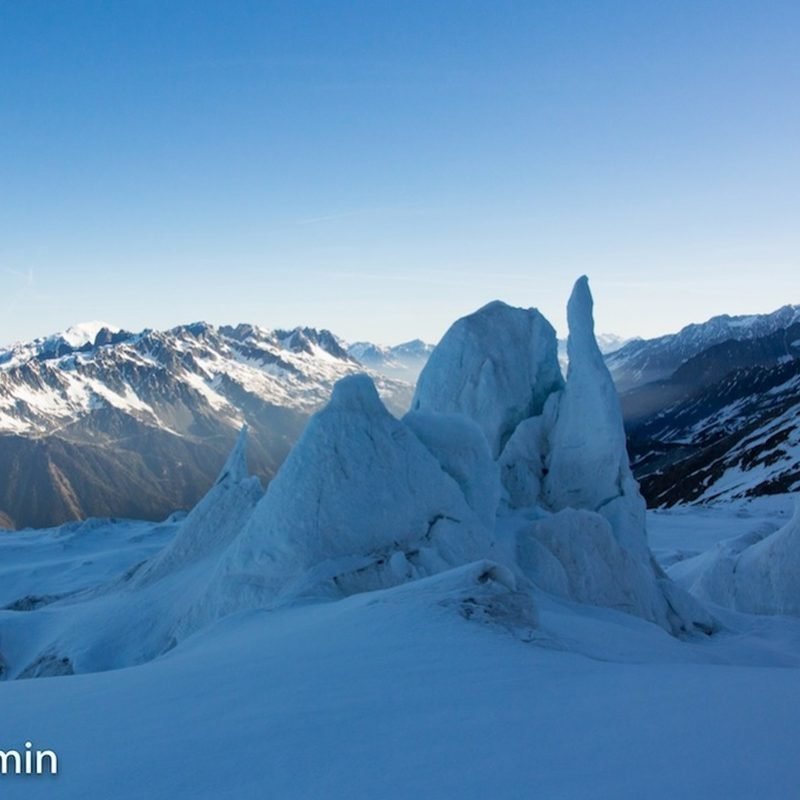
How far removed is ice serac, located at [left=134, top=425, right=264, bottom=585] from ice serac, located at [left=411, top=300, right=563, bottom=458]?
1091 centimetres

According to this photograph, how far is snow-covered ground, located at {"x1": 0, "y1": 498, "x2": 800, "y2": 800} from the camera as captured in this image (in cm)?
488

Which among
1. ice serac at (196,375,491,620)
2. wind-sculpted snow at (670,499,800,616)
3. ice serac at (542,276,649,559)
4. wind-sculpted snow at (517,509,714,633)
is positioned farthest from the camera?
wind-sculpted snow at (670,499,800,616)

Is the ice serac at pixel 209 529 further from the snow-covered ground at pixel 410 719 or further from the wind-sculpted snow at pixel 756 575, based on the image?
the wind-sculpted snow at pixel 756 575

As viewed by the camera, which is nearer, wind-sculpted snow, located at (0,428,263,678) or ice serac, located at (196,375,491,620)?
ice serac, located at (196,375,491,620)

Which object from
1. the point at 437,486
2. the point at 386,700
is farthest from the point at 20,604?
the point at 386,700

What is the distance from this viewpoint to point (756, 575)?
2814cm

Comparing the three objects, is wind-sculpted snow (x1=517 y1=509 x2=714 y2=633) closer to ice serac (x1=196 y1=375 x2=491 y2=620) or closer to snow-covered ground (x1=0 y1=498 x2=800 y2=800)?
ice serac (x1=196 y1=375 x2=491 y2=620)

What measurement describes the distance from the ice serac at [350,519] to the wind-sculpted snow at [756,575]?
52.0 feet

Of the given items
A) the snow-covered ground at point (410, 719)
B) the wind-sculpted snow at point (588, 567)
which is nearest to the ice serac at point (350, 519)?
the wind-sculpted snow at point (588, 567)

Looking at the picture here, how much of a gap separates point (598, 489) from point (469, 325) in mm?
9542

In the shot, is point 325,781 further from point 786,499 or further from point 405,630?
point 786,499

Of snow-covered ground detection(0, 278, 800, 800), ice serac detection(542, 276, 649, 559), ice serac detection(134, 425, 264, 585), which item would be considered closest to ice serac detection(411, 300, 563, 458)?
snow-covered ground detection(0, 278, 800, 800)

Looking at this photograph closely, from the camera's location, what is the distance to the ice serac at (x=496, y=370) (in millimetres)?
29953

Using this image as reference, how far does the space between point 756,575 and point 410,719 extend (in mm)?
27175
